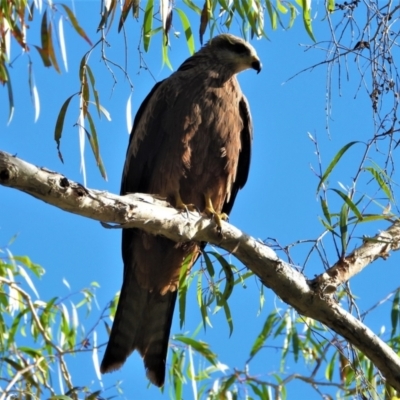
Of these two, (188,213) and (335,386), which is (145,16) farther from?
(335,386)

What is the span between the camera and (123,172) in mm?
3990

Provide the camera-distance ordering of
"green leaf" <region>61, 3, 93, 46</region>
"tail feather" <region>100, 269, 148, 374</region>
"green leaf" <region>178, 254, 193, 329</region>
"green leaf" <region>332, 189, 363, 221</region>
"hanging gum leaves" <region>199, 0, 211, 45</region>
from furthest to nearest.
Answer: "tail feather" <region>100, 269, 148, 374</region> → "green leaf" <region>178, 254, 193, 329</region> → "hanging gum leaves" <region>199, 0, 211, 45</region> → "green leaf" <region>61, 3, 93, 46</region> → "green leaf" <region>332, 189, 363, 221</region>

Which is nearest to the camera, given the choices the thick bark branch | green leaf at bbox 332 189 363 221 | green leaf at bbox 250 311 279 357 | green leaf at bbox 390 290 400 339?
the thick bark branch

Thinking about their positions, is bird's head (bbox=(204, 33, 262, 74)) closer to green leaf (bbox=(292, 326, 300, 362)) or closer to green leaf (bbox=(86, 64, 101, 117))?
green leaf (bbox=(86, 64, 101, 117))

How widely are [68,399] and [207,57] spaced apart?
208 centimetres

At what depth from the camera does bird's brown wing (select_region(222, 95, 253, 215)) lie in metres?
4.02

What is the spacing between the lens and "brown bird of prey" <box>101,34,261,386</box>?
370 cm

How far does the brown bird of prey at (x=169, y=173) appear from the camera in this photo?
3703mm

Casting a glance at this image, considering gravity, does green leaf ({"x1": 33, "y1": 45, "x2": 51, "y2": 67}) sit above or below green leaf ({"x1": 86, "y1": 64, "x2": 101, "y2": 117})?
above

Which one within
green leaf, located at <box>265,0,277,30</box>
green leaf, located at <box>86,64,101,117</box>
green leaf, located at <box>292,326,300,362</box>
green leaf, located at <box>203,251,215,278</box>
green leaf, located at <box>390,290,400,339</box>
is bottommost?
green leaf, located at <box>203,251,215,278</box>

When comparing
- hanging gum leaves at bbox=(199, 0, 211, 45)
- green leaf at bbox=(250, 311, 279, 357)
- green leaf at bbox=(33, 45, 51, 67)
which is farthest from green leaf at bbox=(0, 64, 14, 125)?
green leaf at bbox=(250, 311, 279, 357)

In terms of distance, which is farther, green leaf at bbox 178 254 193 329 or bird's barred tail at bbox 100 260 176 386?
bird's barred tail at bbox 100 260 176 386

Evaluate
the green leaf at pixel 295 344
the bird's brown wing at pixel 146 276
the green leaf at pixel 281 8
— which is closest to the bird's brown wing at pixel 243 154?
the bird's brown wing at pixel 146 276

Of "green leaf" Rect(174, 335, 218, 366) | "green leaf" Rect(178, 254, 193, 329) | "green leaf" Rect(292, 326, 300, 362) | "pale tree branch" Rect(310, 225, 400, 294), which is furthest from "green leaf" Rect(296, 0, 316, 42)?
"green leaf" Rect(292, 326, 300, 362)
